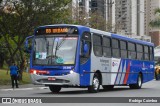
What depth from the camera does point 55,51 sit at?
22844 millimetres

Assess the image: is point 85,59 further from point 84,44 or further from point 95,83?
point 95,83

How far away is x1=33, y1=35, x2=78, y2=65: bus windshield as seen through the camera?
22703 mm

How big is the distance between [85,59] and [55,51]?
1538 millimetres

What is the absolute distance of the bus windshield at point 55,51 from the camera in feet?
74.5

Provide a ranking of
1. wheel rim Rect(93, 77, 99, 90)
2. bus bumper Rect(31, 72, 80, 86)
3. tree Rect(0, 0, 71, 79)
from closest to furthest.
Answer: bus bumper Rect(31, 72, 80, 86), wheel rim Rect(93, 77, 99, 90), tree Rect(0, 0, 71, 79)

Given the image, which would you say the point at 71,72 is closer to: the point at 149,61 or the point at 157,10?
the point at 149,61

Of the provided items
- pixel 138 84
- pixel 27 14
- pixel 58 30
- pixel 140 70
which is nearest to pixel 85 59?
pixel 58 30

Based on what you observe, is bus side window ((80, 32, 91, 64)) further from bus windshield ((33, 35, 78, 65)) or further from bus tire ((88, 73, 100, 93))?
bus tire ((88, 73, 100, 93))

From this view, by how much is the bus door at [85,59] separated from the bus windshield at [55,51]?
1.63 ft

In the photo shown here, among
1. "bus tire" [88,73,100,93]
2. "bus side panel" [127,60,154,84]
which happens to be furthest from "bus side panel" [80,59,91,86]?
"bus side panel" [127,60,154,84]

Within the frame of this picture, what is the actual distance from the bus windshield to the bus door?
496mm

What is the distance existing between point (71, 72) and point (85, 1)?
59.8 metres

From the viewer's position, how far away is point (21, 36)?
37.8m

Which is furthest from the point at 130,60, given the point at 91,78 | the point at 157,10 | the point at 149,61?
the point at 157,10
